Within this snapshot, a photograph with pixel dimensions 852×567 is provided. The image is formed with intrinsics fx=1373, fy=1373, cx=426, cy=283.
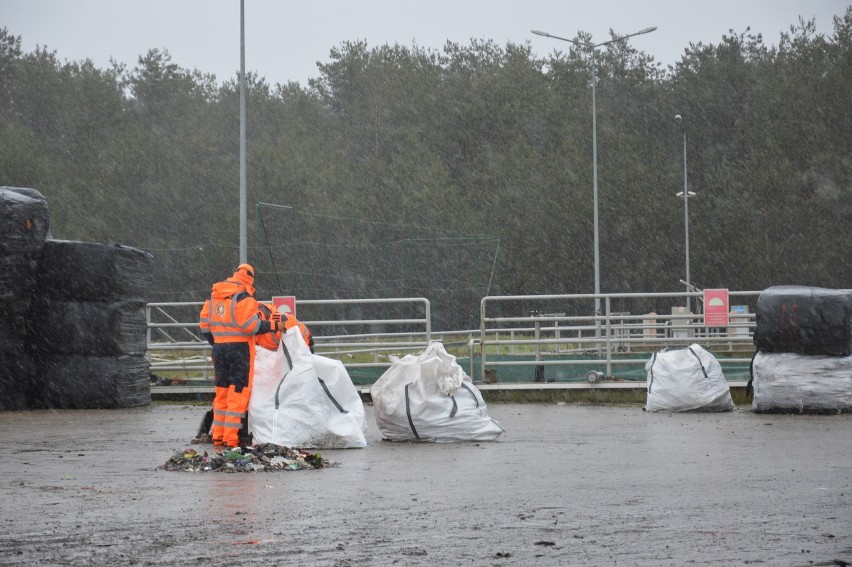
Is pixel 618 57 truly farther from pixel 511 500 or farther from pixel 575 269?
pixel 511 500

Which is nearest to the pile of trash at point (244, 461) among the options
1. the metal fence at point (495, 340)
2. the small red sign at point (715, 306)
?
the metal fence at point (495, 340)

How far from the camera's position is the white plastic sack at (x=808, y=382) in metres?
15.3

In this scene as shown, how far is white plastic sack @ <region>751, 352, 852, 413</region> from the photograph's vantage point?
50.3 feet

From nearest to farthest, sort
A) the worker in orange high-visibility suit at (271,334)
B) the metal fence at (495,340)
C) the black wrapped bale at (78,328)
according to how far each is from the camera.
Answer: the worker in orange high-visibility suit at (271,334), the black wrapped bale at (78,328), the metal fence at (495,340)

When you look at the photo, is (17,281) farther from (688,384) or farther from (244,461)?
(688,384)

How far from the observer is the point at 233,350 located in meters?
11.8

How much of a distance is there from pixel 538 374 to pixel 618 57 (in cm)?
4994

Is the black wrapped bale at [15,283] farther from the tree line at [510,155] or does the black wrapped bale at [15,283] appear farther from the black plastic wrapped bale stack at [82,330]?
the tree line at [510,155]

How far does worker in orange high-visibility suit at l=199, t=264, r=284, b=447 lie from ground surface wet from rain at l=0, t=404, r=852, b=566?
1.86ft

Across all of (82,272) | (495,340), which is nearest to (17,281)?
(82,272)

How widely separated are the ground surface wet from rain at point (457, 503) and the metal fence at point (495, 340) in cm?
298

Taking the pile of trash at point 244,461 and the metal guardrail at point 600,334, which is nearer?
the pile of trash at point 244,461

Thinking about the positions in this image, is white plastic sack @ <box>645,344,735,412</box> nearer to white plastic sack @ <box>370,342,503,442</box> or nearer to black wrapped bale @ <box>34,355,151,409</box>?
white plastic sack @ <box>370,342,503,442</box>

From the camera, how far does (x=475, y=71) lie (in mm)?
68875
